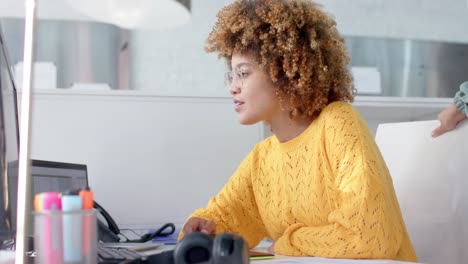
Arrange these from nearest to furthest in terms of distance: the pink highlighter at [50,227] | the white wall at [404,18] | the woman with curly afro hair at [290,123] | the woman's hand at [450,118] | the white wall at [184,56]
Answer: the pink highlighter at [50,227] < the woman with curly afro hair at [290,123] < the woman's hand at [450,118] < the white wall at [184,56] < the white wall at [404,18]

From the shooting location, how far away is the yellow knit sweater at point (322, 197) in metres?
0.98

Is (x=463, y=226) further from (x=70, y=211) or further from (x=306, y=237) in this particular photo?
(x=70, y=211)

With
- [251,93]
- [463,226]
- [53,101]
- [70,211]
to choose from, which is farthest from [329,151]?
[53,101]

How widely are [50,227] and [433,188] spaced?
1.00 m

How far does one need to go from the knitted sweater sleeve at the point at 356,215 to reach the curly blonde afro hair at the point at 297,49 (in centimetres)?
18

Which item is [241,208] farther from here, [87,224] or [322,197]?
[87,224]

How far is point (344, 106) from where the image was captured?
123cm

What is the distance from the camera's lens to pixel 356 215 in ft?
3.22

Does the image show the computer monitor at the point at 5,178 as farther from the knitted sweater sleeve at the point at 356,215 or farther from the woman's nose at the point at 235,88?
the woman's nose at the point at 235,88

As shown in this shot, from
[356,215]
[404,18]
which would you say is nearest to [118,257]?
[356,215]

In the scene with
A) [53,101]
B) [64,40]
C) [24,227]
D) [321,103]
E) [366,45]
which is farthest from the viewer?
[366,45]

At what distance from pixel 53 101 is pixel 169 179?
0.43 metres

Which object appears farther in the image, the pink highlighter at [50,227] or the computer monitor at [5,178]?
the computer monitor at [5,178]

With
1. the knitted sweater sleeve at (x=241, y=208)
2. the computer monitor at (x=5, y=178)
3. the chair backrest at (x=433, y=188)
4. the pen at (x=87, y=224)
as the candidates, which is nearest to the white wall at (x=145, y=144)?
the knitted sweater sleeve at (x=241, y=208)
